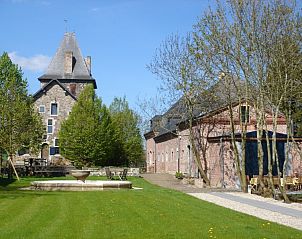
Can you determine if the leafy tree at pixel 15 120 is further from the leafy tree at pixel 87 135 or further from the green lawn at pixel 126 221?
the green lawn at pixel 126 221

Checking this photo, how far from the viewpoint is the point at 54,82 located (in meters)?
61.0

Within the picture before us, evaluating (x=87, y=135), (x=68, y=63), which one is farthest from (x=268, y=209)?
(x=68, y=63)

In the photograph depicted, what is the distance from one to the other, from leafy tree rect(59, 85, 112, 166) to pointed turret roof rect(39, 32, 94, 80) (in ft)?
58.9

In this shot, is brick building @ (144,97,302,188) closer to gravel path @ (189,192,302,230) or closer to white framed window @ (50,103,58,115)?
gravel path @ (189,192,302,230)

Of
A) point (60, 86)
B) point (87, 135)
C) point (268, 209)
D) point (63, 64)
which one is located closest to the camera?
point (268, 209)

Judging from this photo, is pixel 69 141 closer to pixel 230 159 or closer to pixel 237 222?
pixel 230 159

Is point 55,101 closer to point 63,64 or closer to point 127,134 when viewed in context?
point 63,64

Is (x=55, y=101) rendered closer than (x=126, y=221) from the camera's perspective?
No

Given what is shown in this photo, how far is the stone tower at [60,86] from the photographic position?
61.1 m

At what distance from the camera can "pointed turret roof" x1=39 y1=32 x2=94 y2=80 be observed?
6756cm

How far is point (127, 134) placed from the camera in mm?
71375

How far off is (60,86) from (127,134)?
47.1ft

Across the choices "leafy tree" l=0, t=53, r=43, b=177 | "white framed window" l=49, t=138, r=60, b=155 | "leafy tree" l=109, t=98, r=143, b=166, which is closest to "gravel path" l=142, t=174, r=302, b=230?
"leafy tree" l=0, t=53, r=43, b=177

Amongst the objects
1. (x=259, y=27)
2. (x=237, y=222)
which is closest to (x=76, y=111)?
(x=259, y=27)
